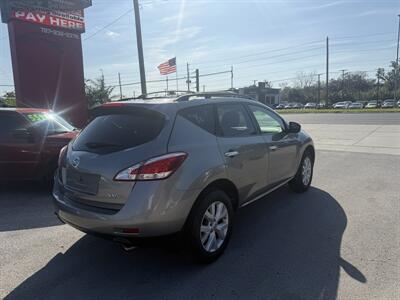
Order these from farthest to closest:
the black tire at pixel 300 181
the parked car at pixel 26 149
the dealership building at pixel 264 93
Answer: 1. the dealership building at pixel 264 93
2. the parked car at pixel 26 149
3. the black tire at pixel 300 181

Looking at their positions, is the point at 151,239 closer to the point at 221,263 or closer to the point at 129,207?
the point at 129,207

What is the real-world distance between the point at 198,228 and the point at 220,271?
1.60ft

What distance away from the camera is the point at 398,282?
3.14 m

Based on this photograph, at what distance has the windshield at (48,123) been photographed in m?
6.33

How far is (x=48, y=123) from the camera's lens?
6.52m

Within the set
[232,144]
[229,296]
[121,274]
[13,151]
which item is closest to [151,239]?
[121,274]

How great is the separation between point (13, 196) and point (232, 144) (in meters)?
4.30

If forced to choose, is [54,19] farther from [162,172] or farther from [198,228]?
[198,228]

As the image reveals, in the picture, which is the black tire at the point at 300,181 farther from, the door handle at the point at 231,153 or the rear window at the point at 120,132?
the rear window at the point at 120,132

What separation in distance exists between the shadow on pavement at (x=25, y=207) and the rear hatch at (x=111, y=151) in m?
1.51

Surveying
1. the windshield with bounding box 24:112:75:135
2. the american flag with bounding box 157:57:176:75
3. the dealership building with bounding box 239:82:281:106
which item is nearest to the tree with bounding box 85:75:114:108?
the american flag with bounding box 157:57:176:75

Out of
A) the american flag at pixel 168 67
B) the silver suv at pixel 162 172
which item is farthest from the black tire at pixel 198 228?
the american flag at pixel 168 67

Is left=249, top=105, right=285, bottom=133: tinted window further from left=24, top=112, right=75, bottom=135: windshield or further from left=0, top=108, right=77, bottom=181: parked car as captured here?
left=24, top=112, right=75, bottom=135: windshield

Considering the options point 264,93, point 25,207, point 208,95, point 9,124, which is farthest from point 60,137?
point 264,93
